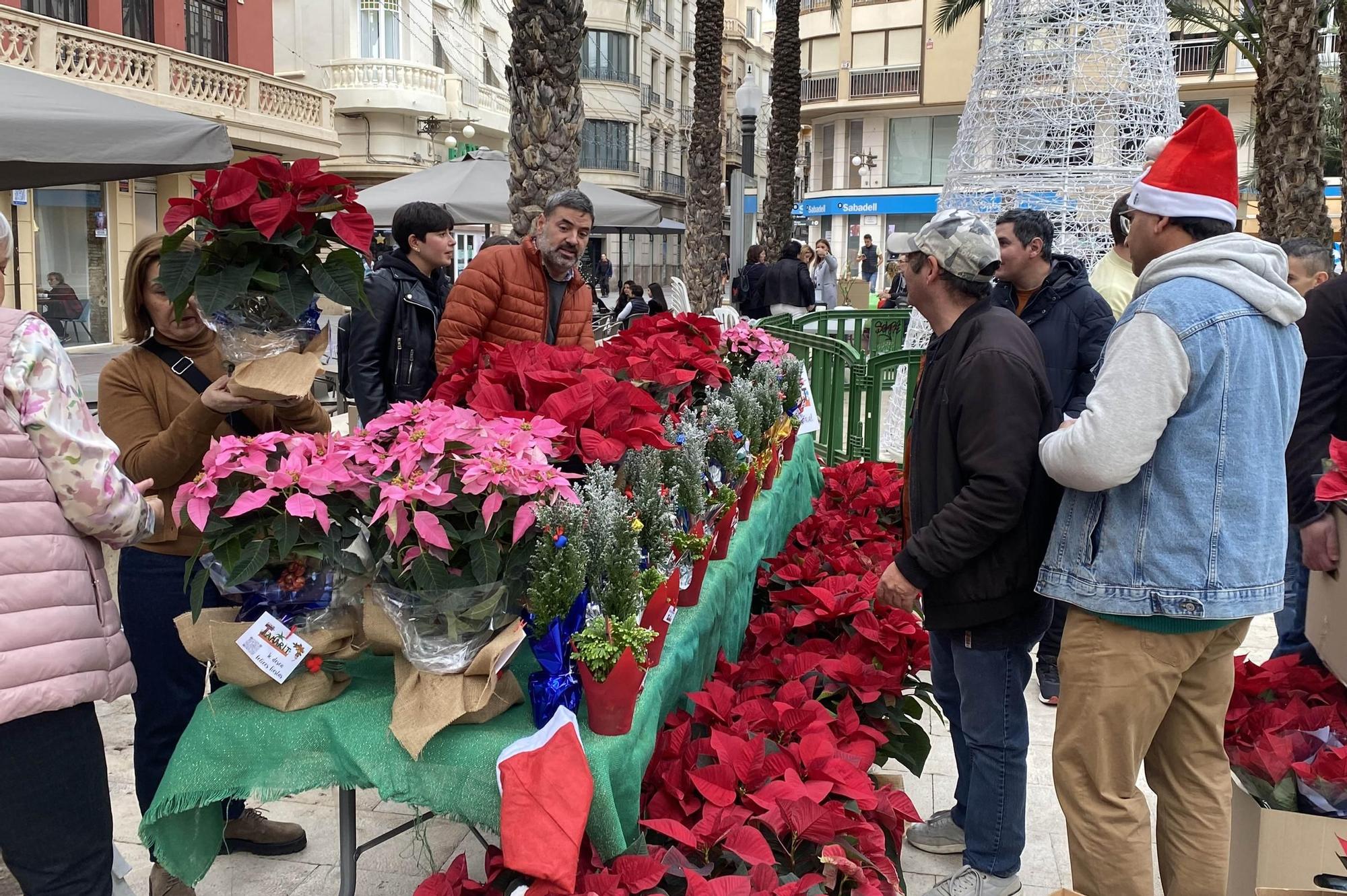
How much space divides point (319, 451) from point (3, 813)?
840 mm

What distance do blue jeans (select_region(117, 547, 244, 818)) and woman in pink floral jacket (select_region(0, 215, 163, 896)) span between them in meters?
0.60

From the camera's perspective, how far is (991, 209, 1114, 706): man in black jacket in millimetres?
4047

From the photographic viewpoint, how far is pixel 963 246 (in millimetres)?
2689

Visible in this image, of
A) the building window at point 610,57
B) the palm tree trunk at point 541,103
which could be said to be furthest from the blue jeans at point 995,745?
the building window at point 610,57

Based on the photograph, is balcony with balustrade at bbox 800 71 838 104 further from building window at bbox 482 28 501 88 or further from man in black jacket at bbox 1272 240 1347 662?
man in black jacket at bbox 1272 240 1347 662

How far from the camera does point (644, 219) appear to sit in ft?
41.0

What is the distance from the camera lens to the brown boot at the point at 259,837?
3.14 meters

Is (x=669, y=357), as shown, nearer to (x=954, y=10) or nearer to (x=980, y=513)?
(x=980, y=513)

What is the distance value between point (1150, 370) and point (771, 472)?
219 centimetres

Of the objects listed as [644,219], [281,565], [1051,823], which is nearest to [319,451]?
[281,565]

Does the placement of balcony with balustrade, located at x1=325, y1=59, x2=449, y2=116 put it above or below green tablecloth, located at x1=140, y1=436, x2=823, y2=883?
above

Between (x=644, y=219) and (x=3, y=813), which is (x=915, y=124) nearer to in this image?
(x=644, y=219)

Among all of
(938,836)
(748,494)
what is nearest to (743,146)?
(748,494)

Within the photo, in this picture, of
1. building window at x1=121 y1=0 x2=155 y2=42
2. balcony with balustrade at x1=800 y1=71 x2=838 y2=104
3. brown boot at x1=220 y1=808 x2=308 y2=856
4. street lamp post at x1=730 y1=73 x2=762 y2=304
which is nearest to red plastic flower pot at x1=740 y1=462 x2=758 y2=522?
brown boot at x1=220 y1=808 x2=308 y2=856
